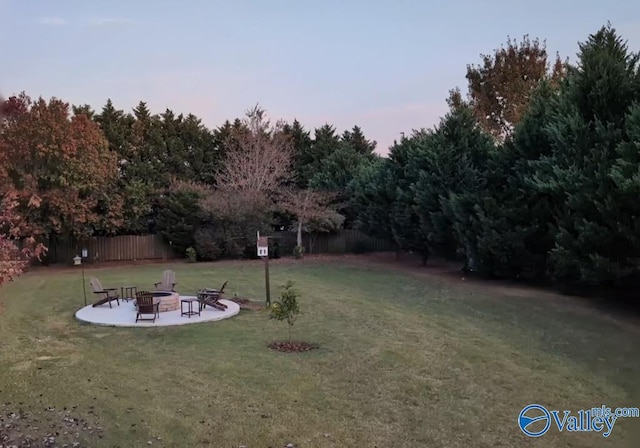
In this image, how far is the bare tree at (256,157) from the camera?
2980 cm

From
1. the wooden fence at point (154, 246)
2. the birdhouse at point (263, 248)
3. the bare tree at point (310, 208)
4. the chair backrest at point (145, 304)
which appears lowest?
the chair backrest at point (145, 304)

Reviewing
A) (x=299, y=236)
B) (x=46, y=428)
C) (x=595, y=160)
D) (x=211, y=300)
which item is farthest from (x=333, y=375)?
(x=299, y=236)

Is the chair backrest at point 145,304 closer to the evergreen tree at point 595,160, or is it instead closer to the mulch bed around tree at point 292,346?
the mulch bed around tree at point 292,346

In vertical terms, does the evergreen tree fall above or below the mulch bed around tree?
above

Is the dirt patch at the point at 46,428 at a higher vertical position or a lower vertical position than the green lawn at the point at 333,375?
higher

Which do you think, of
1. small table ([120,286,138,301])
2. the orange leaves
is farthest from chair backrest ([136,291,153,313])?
the orange leaves

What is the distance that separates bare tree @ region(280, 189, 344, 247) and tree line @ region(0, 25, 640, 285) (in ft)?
0.36

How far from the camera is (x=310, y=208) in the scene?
92.3 feet

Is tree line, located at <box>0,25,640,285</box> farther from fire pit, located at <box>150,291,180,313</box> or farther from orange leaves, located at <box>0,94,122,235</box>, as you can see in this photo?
fire pit, located at <box>150,291,180,313</box>

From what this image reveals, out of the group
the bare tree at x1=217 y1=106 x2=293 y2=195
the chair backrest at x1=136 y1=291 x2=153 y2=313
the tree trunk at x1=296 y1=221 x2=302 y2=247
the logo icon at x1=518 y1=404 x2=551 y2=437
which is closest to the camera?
the logo icon at x1=518 y1=404 x2=551 y2=437

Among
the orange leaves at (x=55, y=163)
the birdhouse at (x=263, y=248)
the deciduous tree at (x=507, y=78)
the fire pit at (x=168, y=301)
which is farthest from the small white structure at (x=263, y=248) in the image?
the deciduous tree at (x=507, y=78)

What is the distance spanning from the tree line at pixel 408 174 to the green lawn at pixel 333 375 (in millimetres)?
2684

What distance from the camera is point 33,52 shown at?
9.40 meters

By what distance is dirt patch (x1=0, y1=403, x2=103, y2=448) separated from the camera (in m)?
5.06
